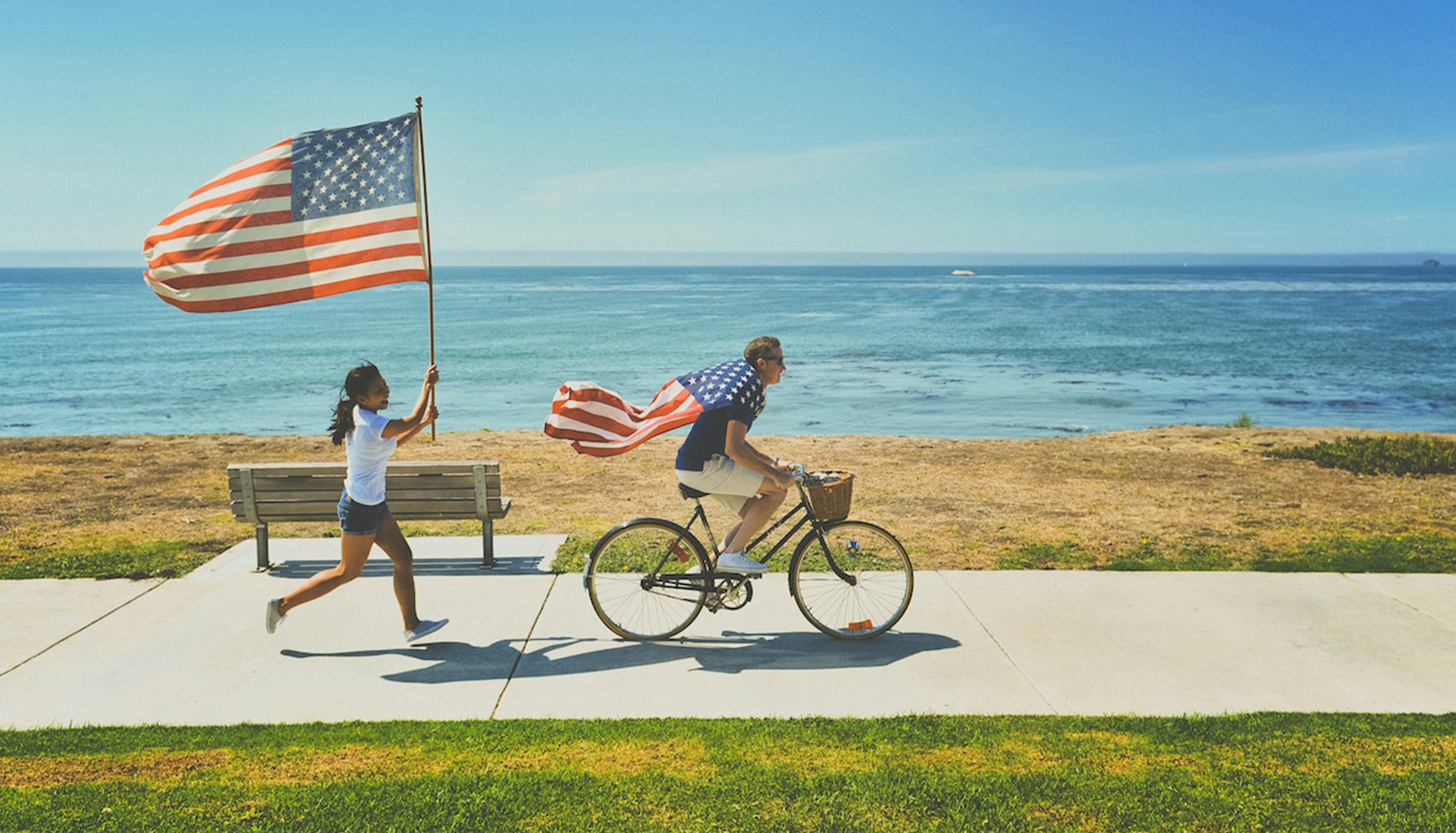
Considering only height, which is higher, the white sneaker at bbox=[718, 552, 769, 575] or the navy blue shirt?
the navy blue shirt

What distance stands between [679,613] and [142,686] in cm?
300

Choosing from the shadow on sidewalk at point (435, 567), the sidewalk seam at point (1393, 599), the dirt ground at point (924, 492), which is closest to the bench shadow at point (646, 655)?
the shadow on sidewalk at point (435, 567)

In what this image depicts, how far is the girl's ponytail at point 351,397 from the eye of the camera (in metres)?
5.71

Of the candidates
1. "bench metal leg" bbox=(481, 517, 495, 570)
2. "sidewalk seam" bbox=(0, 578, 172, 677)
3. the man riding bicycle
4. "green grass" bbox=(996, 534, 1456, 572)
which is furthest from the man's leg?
"sidewalk seam" bbox=(0, 578, 172, 677)

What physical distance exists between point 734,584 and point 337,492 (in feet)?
10.8

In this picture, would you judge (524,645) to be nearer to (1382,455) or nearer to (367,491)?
(367,491)

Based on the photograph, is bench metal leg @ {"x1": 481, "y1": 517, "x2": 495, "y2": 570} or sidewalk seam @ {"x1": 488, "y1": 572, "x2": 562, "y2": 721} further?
bench metal leg @ {"x1": 481, "y1": 517, "x2": 495, "y2": 570}

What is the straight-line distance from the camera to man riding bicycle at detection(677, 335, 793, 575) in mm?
5887

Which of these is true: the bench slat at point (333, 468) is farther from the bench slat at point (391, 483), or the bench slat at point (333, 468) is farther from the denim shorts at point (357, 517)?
the denim shorts at point (357, 517)

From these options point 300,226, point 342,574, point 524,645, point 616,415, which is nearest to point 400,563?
point 342,574

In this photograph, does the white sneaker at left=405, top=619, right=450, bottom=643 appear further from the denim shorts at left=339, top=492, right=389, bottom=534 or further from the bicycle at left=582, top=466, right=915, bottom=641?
the bicycle at left=582, top=466, right=915, bottom=641

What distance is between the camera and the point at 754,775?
→ 4.38 meters

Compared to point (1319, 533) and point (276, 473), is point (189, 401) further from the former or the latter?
point (1319, 533)

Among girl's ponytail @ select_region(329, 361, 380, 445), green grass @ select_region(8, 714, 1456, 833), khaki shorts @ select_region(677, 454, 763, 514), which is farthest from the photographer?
khaki shorts @ select_region(677, 454, 763, 514)
